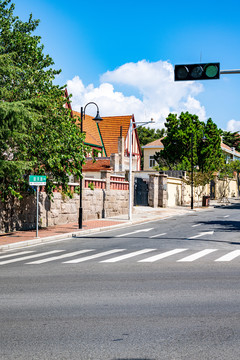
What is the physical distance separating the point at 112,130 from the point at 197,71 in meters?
46.9

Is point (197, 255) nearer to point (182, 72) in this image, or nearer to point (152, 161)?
point (182, 72)

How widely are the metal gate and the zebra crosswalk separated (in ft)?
83.3

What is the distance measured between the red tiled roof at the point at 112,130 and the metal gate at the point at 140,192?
1478 cm

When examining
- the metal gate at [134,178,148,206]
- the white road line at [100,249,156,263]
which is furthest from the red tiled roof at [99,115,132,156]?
the white road line at [100,249,156,263]

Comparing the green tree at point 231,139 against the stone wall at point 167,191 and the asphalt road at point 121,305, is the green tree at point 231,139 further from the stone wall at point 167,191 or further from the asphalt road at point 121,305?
the asphalt road at point 121,305

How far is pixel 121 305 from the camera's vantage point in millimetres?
7188

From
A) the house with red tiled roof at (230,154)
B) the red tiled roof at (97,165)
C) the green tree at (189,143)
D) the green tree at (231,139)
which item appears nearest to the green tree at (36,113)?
the red tiled roof at (97,165)

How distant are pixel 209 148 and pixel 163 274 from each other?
46.8 m

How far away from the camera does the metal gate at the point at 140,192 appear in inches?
1591

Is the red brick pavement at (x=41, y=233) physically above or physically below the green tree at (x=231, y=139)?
below

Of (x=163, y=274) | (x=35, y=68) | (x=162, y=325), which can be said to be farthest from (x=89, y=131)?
(x=162, y=325)

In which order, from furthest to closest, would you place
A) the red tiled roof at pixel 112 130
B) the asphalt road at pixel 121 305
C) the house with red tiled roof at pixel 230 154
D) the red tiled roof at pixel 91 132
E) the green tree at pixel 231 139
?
the green tree at pixel 231 139 → the house with red tiled roof at pixel 230 154 → the red tiled roof at pixel 112 130 → the red tiled roof at pixel 91 132 → the asphalt road at pixel 121 305

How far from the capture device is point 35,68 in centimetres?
1992

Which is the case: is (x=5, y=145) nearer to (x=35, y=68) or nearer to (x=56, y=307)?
(x=35, y=68)
